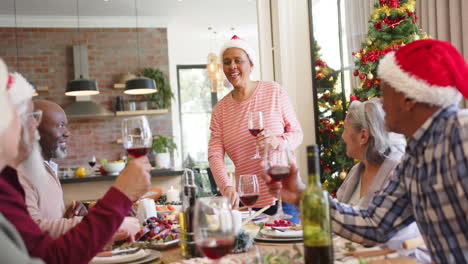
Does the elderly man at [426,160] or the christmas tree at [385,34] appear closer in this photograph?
the elderly man at [426,160]

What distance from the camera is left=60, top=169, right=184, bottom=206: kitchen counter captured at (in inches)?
201

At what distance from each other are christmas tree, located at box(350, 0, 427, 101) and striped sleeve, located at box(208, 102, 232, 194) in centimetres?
112

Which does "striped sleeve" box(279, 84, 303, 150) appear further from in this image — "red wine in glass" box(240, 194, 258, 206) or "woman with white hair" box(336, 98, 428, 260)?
"red wine in glass" box(240, 194, 258, 206)

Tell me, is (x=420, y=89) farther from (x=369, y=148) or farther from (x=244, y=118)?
(x=244, y=118)

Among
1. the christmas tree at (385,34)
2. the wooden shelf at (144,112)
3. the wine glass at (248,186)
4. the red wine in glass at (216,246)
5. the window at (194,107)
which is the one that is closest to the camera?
the red wine in glass at (216,246)

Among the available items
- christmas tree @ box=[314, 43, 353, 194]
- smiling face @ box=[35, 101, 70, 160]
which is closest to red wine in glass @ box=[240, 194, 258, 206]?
smiling face @ box=[35, 101, 70, 160]

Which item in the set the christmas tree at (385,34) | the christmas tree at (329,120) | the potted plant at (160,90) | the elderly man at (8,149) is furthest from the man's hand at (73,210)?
the potted plant at (160,90)

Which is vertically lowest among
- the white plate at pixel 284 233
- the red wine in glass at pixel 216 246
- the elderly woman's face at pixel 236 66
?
the white plate at pixel 284 233

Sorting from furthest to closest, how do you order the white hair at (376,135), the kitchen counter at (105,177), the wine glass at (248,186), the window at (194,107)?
the window at (194,107) < the kitchen counter at (105,177) < the white hair at (376,135) < the wine glass at (248,186)

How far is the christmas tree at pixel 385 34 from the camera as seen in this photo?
10.7ft

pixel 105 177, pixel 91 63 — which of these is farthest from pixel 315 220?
pixel 91 63

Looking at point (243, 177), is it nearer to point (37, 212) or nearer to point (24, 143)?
point (37, 212)

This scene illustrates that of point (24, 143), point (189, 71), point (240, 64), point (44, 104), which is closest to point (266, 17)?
point (240, 64)

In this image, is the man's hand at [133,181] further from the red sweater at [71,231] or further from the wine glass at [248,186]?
the wine glass at [248,186]
